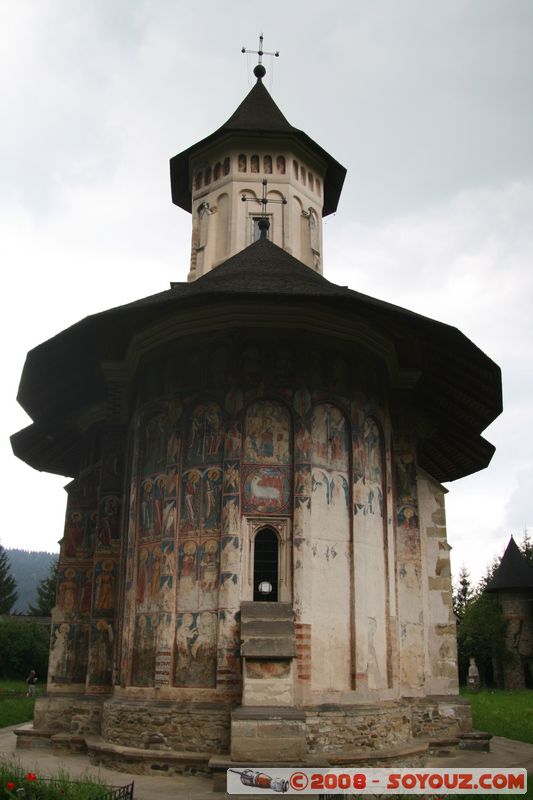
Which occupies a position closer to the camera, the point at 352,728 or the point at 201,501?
the point at 352,728

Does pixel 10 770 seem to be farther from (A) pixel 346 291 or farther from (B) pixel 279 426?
(A) pixel 346 291

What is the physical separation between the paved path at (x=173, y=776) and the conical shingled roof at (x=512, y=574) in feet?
81.3

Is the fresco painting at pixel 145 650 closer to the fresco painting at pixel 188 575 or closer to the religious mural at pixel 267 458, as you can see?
the fresco painting at pixel 188 575

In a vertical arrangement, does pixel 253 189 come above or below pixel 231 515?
above

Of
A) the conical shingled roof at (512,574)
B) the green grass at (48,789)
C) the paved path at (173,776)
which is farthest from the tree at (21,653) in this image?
the green grass at (48,789)

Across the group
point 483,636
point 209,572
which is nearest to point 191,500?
point 209,572

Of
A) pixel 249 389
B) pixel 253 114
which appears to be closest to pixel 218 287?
pixel 249 389

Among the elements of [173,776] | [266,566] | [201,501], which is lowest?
[173,776]

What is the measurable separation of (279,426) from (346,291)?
218 centimetres

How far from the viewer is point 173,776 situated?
10.4m

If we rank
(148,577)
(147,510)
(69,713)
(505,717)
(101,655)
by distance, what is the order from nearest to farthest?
(148,577) < (147,510) < (101,655) < (69,713) < (505,717)

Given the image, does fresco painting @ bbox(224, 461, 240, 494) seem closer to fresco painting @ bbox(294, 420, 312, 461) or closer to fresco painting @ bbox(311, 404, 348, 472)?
fresco painting @ bbox(294, 420, 312, 461)

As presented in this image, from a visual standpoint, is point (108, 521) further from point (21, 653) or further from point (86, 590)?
point (21, 653)

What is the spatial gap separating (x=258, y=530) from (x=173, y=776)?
10.9ft
